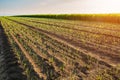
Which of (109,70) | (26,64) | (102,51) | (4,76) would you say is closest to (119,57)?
(102,51)

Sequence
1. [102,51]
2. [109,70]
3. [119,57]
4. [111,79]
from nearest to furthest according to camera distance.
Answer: [111,79] < [109,70] < [119,57] < [102,51]

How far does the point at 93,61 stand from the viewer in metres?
9.40

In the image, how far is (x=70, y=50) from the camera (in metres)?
11.8

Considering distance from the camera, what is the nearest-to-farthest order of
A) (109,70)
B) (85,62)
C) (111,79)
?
(111,79) → (109,70) → (85,62)

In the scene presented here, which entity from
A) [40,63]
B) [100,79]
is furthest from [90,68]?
[40,63]

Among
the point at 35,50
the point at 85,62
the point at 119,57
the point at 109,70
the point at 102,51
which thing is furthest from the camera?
the point at 35,50

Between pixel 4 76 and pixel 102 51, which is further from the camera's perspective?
pixel 102 51

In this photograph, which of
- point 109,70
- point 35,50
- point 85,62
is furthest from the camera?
point 35,50

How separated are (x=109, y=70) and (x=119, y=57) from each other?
80.0 inches

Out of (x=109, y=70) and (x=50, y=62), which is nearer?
(x=109, y=70)

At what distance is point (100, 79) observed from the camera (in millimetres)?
7328

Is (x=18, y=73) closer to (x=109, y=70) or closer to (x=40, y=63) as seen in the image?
(x=40, y=63)

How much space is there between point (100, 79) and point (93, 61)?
210cm

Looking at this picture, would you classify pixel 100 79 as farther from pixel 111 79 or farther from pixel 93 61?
pixel 93 61
